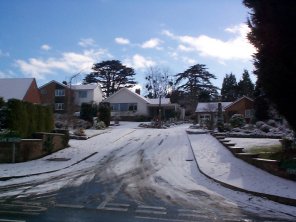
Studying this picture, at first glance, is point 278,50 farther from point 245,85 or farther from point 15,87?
point 245,85

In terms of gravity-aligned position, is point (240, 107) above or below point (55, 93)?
below

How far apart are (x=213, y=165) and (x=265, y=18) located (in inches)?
233

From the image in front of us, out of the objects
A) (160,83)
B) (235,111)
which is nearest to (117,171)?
(235,111)

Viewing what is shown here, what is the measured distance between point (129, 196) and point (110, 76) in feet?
249

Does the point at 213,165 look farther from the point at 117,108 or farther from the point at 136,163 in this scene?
the point at 117,108

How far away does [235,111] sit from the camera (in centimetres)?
6122

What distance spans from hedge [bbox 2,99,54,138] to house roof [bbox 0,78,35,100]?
30071mm

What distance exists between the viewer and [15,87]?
53406mm

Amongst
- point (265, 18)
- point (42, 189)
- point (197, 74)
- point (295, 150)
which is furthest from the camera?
point (197, 74)

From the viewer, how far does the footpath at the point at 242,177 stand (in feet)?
34.8

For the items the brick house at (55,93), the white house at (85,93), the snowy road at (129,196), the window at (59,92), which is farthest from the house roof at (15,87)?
the snowy road at (129,196)

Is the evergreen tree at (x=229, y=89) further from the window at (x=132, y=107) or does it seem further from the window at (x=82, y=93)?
the window at (x=82, y=93)

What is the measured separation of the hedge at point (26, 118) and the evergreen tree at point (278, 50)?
36.4 ft

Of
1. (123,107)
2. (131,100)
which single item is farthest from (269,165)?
(123,107)
